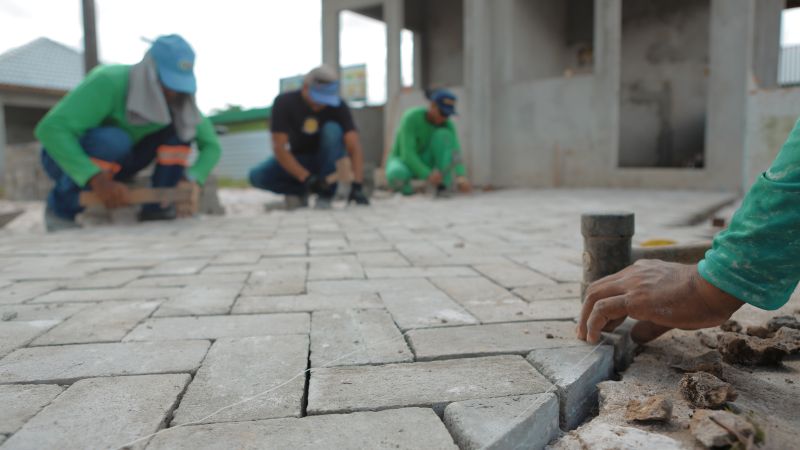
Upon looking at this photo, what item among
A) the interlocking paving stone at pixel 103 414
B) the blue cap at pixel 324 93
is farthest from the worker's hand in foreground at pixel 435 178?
the interlocking paving stone at pixel 103 414

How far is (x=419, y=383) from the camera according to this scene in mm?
1085

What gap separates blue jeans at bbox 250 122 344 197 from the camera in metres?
5.98

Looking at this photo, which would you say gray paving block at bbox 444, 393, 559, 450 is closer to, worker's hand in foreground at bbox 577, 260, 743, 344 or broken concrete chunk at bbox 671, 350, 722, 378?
worker's hand in foreground at bbox 577, 260, 743, 344

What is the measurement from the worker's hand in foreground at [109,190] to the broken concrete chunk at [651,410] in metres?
4.24

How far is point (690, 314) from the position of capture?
3.32ft

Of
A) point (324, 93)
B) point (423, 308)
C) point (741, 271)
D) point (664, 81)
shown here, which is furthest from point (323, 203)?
point (664, 81)

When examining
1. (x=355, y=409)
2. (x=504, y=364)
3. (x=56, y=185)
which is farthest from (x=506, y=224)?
(x=56, y=185)

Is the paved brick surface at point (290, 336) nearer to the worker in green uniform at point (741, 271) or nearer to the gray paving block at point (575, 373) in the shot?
the gray paving block at point (575, 373)

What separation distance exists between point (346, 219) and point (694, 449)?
401 centimetres

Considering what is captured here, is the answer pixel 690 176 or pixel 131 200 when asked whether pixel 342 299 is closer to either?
pixel 131 200

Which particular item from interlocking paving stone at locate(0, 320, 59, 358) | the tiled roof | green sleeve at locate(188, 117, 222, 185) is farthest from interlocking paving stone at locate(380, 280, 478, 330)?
the tiled roof

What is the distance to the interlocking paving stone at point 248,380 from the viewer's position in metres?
0.98

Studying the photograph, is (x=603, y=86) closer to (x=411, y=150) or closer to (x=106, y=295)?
(x=411, y=150)

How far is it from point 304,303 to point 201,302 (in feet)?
1.13
